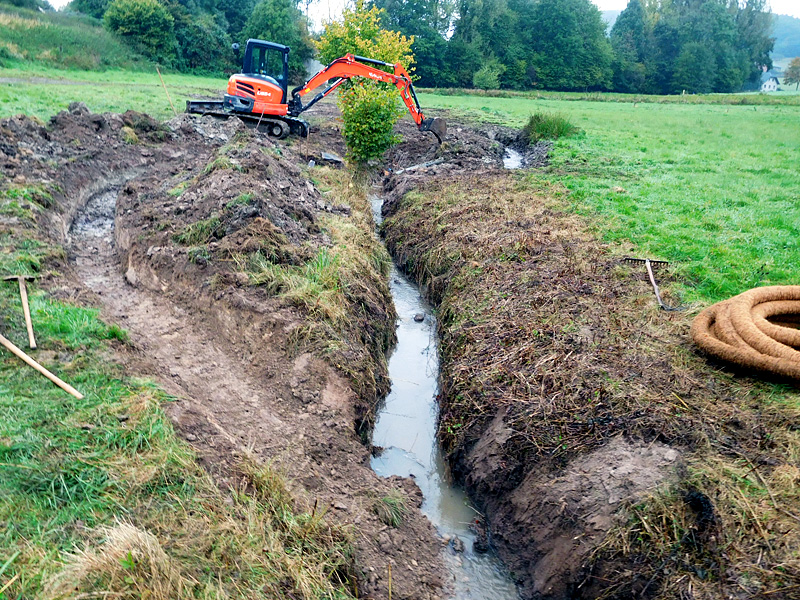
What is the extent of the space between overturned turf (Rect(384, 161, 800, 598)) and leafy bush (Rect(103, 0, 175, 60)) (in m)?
46.9

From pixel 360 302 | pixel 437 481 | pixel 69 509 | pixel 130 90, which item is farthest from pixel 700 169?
pixel 130 90

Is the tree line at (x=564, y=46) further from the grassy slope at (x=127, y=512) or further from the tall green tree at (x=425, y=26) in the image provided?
the grassy slope at (x=127, y=512)

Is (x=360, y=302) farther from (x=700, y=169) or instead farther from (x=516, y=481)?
(x=700, y=169)

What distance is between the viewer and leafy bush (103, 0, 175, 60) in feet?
145

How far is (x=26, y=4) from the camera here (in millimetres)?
44406

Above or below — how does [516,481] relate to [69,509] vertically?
below

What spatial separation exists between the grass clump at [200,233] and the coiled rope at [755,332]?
21.8 feet

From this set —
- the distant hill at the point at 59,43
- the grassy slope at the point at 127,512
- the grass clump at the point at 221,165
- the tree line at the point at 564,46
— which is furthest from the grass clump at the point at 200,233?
the tree line at the point at 564,46

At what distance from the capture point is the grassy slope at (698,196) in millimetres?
8664

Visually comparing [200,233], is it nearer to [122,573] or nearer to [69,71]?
[122,573]

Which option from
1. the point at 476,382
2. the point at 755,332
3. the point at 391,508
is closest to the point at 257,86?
the point at 476,382

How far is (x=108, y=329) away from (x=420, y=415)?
3.85 meters

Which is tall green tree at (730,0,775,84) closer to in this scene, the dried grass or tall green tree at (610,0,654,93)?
tall green tree at (610,0,654,93)

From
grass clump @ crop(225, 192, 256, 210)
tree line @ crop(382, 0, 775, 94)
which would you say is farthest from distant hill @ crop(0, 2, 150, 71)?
tree line @ crop(382, 0, 775, 94)
